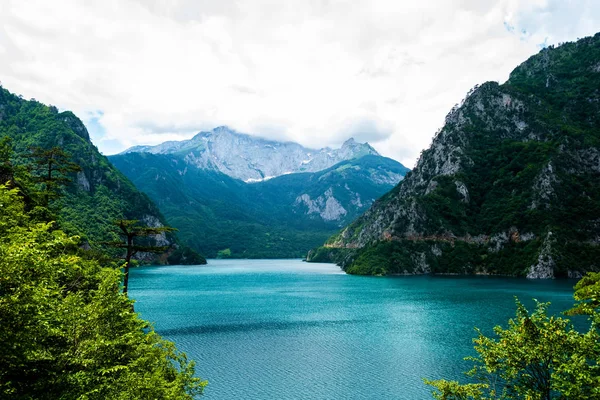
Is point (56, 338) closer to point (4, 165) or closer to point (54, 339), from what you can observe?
Answer: point (54, 339)

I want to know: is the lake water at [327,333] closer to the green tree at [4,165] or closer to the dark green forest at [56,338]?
the dark green forest at [56,338]

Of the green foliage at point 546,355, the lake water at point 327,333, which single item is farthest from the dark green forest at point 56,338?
the green foliage at point 546,355

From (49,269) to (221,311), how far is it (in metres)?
102

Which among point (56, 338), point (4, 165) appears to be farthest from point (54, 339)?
point (4, 165)

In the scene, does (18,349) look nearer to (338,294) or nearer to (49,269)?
(49,269)

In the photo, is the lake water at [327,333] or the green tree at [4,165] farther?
the lake water at [327,333]

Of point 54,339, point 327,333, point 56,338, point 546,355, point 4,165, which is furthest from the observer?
point 327,333

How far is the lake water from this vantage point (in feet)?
196

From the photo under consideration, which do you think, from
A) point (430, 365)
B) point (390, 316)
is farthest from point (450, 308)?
point (430, 365)

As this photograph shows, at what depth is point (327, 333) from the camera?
94.4 meters

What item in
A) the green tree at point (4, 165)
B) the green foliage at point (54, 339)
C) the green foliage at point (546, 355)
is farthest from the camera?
the green tree at point (4, 165)

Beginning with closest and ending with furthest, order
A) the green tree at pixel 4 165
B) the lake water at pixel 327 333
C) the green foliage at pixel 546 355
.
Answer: the green foliage at pixel 546 355
the green tree at pixel 4 165
the lake water at pixel 327 333

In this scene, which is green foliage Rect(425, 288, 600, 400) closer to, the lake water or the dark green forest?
the dark green forest

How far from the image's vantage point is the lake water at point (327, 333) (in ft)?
196
